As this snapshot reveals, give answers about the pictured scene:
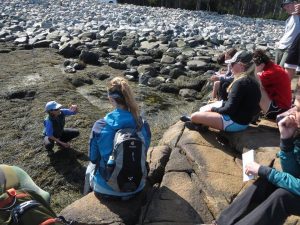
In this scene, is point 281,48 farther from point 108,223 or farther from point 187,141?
point 108,223

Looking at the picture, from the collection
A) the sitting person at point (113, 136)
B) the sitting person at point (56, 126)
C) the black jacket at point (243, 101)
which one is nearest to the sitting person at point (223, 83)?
the black jacket at point (243, 101)

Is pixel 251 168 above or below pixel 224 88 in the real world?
above

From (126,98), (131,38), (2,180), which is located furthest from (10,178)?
(131,38)

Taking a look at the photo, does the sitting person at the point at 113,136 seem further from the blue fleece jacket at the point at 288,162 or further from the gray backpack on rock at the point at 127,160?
the blue fleece jacket at the point at 288,162

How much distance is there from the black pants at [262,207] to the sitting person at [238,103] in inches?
73.5

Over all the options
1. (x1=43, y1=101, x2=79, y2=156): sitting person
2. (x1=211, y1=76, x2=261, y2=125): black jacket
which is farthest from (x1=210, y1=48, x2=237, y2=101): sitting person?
(x1=43, y1=101, x2=79, y2=156): sitting person

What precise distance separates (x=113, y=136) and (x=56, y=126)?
2429 mm

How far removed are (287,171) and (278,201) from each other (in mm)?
372

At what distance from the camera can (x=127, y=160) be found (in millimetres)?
3885

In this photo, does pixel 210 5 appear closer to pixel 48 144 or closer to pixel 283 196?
pixel 48 144

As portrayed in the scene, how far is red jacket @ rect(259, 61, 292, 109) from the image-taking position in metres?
5.98

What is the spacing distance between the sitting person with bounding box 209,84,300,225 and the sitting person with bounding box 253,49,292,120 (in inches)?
99.3

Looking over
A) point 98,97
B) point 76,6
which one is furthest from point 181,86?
point 76,6

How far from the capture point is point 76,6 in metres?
25.1
